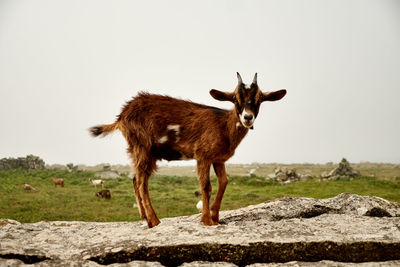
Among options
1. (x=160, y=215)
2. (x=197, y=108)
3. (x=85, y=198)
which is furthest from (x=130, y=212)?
(x=197, y=108)

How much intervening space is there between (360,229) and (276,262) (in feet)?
6.41

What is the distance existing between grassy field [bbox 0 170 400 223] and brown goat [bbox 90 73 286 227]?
8598 mm

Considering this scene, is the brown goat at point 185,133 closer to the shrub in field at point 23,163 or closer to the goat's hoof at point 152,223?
the goat's hoof at point 152,223

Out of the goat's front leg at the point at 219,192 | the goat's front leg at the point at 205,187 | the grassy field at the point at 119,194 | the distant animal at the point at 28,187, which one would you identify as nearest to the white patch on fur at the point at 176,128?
the goat's front leg at the point at 205,187

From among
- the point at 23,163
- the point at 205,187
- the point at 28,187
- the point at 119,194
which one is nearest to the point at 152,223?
the point at 205,187

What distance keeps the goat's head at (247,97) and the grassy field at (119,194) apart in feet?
33.0

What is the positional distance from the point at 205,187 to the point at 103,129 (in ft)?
9.04

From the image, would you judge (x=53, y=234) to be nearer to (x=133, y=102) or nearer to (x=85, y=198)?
(x=133, y=102)

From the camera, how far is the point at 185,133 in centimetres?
632

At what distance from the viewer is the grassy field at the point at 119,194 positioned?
15.1 meters

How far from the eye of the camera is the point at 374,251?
4.72 m

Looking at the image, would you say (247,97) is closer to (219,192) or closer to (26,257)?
(219,192)

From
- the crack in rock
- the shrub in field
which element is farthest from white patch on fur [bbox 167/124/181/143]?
the shrub in field

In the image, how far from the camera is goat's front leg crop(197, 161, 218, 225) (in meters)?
5.94
